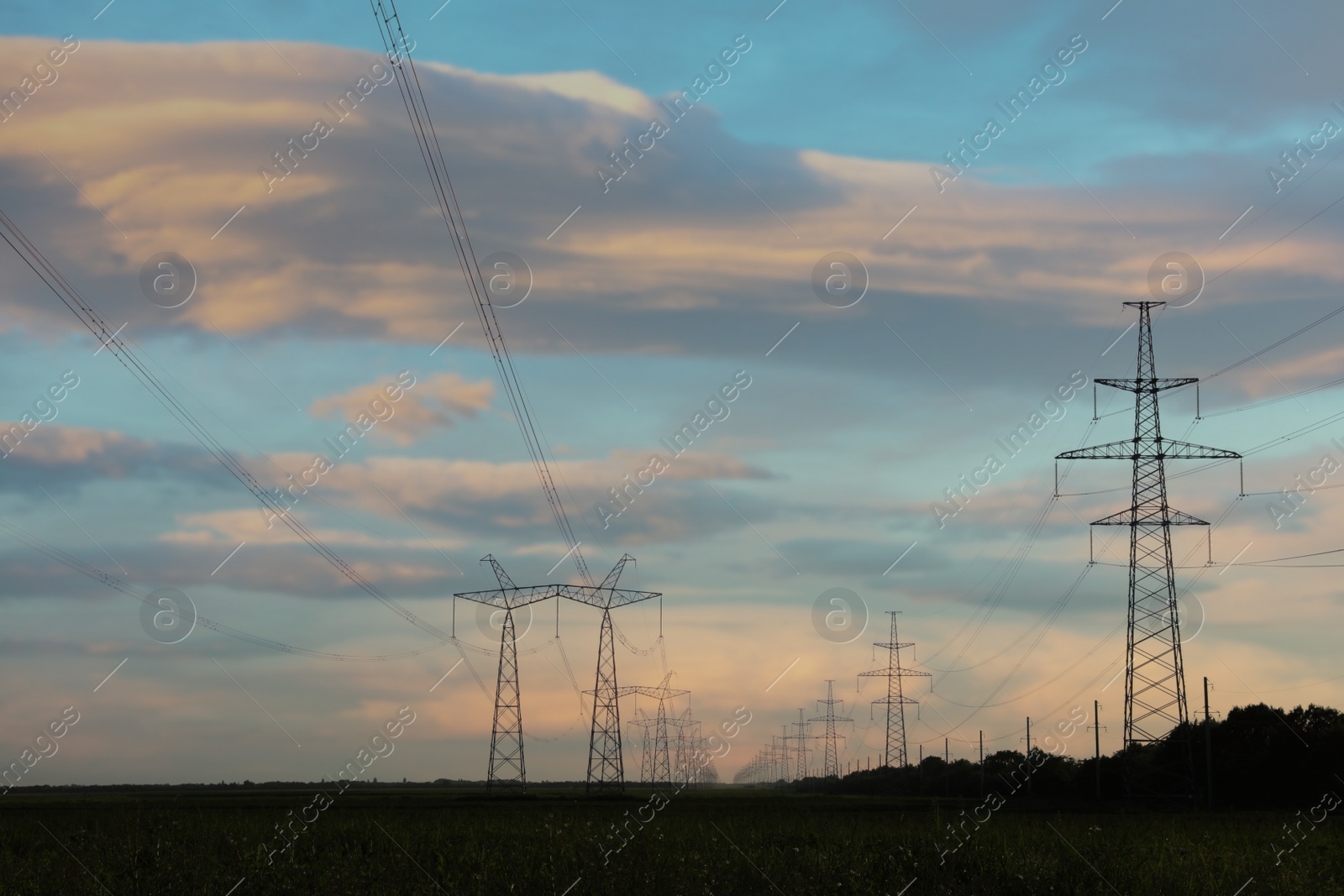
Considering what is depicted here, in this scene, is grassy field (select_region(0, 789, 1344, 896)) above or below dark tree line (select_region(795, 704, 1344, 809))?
below

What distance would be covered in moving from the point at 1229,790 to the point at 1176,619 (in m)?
28.5

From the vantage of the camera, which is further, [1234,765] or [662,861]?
[1234,765]

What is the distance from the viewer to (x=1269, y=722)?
100125 mm

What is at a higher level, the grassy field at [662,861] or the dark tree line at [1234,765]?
the dark tree line at [1234,765]

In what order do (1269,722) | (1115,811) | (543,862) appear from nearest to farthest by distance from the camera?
(543,862), (1115,811), (1269,722)

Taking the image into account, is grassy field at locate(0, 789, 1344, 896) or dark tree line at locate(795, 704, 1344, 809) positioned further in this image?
dark tree line at locate(795, 704, 1344, 809)

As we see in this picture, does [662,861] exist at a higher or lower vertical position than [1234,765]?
lower

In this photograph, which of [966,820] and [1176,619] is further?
[1176,619]

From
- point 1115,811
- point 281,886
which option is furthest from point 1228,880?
point 1115,811

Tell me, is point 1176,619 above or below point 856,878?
above

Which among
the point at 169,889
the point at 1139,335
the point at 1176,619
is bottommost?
the point at 169,889

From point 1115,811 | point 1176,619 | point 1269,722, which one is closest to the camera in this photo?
point 1176,619

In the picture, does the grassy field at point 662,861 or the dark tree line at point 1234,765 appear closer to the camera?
the grassy field at point 662,861

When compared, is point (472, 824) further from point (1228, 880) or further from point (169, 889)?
point (1228, 880)
